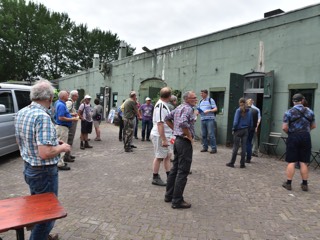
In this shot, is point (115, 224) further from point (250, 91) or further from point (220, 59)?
point (220, 59)

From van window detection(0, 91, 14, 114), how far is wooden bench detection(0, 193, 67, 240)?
5.26m

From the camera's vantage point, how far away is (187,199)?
4680 mm

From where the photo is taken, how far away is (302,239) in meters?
3.47

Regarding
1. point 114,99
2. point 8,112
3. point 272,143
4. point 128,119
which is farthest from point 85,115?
point 114,99

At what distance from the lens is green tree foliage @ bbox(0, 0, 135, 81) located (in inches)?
1357

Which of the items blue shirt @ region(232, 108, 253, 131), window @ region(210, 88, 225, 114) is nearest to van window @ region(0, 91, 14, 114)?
blue shirt @ region(232, 108, 253, 131)

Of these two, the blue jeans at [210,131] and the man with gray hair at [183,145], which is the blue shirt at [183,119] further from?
the blue jeans at [210,131]

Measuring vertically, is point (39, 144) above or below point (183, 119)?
below

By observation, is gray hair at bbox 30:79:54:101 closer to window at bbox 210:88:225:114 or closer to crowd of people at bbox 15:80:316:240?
crowd of people at bbox 15:80:316:240

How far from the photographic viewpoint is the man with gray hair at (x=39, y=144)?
2520mm

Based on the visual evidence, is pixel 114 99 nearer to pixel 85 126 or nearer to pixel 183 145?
pixel 85 126

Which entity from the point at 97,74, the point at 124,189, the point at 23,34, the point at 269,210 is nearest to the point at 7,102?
the point at 124,189

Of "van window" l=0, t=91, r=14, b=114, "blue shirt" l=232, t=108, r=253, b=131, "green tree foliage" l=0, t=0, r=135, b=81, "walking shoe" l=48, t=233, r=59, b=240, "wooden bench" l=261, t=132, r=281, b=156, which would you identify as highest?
"green tree foliage" l=0, t=0, r=135, b=81

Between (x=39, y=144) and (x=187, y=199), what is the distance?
2.88 m
